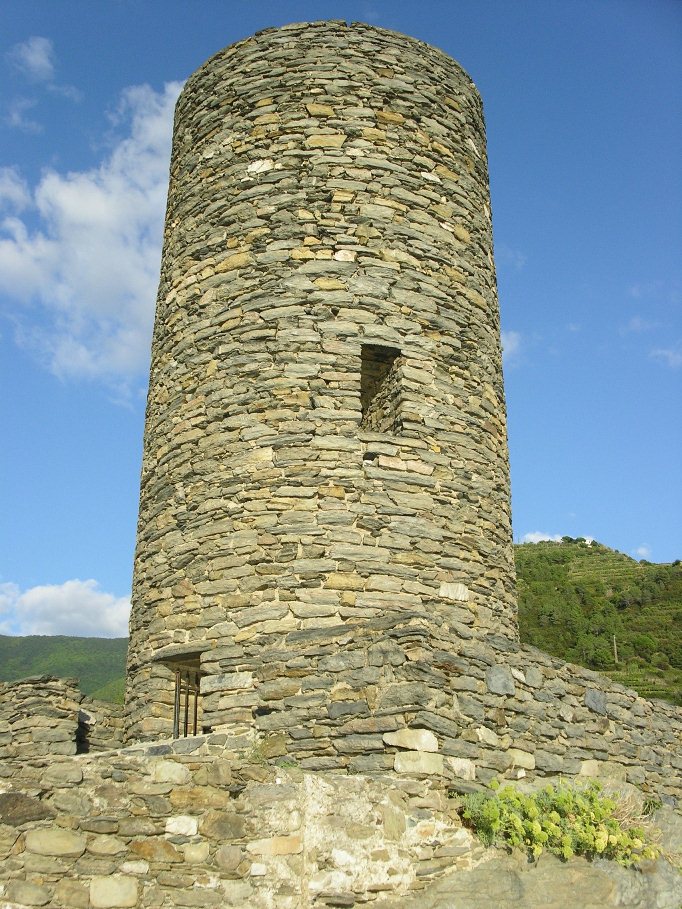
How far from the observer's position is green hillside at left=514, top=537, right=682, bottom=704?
97.7 feet

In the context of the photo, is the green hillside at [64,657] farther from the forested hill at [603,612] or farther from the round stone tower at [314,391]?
the round stone tower at [314,391]

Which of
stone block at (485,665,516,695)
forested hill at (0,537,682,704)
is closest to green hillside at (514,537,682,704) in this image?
forested hill at (0,537,682,704)

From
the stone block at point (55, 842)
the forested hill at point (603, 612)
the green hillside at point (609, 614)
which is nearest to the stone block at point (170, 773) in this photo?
the stone block at point (55, 842)

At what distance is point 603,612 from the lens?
35.8m

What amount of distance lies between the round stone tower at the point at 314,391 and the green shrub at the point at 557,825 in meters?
1.07

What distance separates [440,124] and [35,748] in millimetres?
7362

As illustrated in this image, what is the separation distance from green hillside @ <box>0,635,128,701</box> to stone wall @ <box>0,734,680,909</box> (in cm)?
5628

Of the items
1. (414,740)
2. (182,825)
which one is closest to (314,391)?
(414,740)

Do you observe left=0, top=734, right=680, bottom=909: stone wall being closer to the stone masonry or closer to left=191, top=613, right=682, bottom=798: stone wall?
the stone masonry

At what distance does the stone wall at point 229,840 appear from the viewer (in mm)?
4832

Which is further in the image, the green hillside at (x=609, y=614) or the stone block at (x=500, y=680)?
the green hillside at (x=609, y=614)

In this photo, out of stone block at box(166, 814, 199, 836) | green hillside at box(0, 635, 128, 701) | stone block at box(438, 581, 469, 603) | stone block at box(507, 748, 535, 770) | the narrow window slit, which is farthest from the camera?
green hillside at box(0, 635, 128, 701)

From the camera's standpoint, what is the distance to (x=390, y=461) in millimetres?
7762

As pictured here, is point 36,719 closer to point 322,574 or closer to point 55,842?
point 322,574
